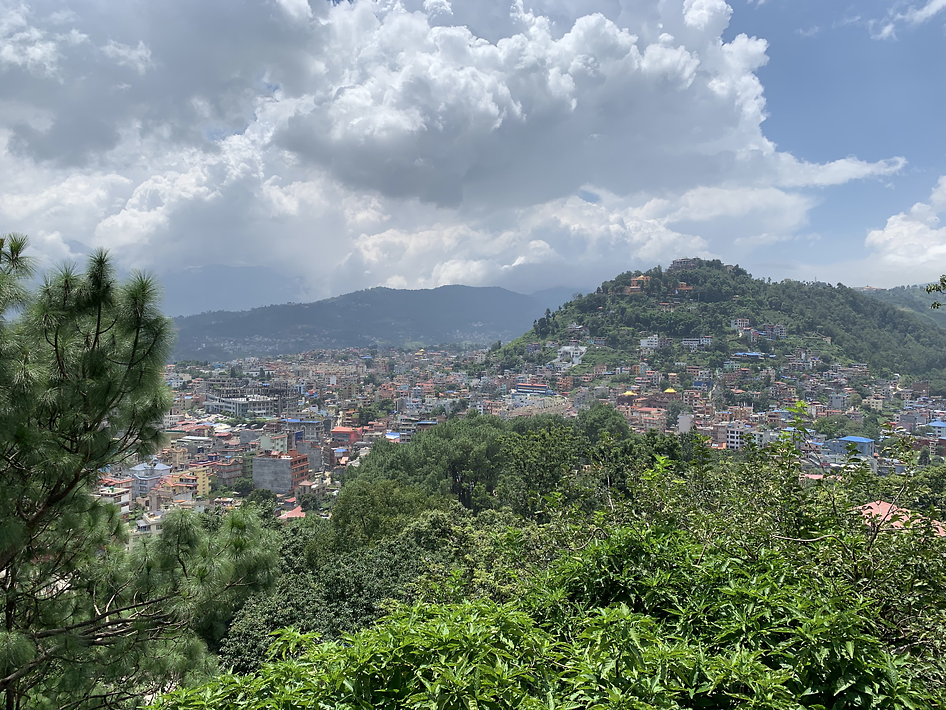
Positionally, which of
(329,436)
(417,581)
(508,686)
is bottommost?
(329,436)

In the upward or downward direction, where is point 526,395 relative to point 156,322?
downward

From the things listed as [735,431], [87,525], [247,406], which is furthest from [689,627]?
[247,406]

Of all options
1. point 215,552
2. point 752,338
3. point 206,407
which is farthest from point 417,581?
point 206,407

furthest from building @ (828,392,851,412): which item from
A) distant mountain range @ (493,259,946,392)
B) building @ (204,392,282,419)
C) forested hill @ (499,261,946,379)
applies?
building @ (204,392,282,419)

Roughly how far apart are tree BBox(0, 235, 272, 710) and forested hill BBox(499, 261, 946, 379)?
63963 mm

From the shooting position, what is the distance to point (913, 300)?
92.5m

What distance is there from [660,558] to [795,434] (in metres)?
1.71

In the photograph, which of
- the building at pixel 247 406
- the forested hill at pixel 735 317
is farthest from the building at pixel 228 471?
the forested hill at pixel 735 317

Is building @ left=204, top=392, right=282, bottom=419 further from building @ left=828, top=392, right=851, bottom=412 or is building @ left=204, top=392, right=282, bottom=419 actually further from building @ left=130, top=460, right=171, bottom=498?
building @ left=828, top=392, right=851, bottom=412

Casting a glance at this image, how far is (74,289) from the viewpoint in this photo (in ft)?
10.3

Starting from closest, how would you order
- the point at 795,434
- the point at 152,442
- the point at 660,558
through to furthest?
the point at 660,558 < the point at 795,434 < the point at 152,442

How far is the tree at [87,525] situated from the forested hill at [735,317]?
210 feet

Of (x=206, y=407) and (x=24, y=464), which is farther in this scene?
(x=206, y=407)

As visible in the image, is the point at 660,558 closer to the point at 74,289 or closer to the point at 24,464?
the point at 24,464
